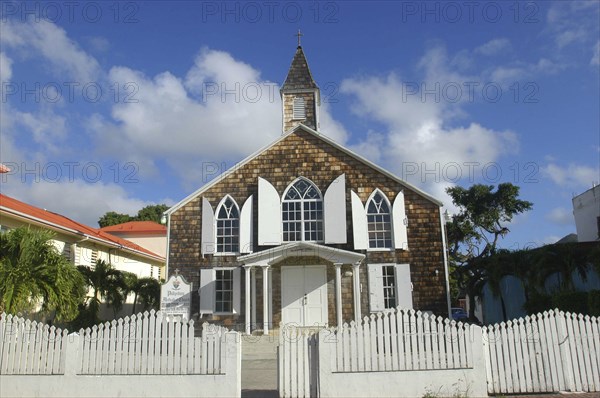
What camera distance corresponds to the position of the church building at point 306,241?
17719 millimetres

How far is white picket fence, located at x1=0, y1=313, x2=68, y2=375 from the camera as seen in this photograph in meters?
9.21

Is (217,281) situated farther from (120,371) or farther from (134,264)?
(134,264)

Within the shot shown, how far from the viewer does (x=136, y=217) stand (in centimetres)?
5975

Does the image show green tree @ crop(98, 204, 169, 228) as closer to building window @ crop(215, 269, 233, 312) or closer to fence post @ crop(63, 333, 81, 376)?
building window @ crop(215, 269, 233, 312)

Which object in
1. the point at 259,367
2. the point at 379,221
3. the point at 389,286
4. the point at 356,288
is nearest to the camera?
the point at 259,367

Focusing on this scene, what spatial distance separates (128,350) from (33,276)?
150 inches

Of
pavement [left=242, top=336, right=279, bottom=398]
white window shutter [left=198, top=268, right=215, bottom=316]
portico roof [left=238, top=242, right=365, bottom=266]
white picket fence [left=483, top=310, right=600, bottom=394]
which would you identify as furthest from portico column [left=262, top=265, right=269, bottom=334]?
white picket fence [left=483, top=310, right=600, bottom=394]

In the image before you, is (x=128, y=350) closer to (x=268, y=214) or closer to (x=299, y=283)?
(x=299, y=283)

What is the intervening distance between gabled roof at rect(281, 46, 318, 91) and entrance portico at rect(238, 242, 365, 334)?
8.06 m

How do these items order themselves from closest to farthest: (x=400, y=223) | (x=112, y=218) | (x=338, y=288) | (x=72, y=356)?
(x=72, y=356), (x=338, y=288), (x=400, y=223), (x=112, y=218)

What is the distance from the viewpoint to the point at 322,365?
9.01 meters

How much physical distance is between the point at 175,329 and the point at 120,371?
48.9 inches

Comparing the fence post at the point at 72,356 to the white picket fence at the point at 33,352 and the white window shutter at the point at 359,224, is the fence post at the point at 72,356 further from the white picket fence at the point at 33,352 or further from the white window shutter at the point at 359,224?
the white window shutter at the point at 359,224

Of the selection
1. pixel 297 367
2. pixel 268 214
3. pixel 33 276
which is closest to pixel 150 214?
pixel 268 214
